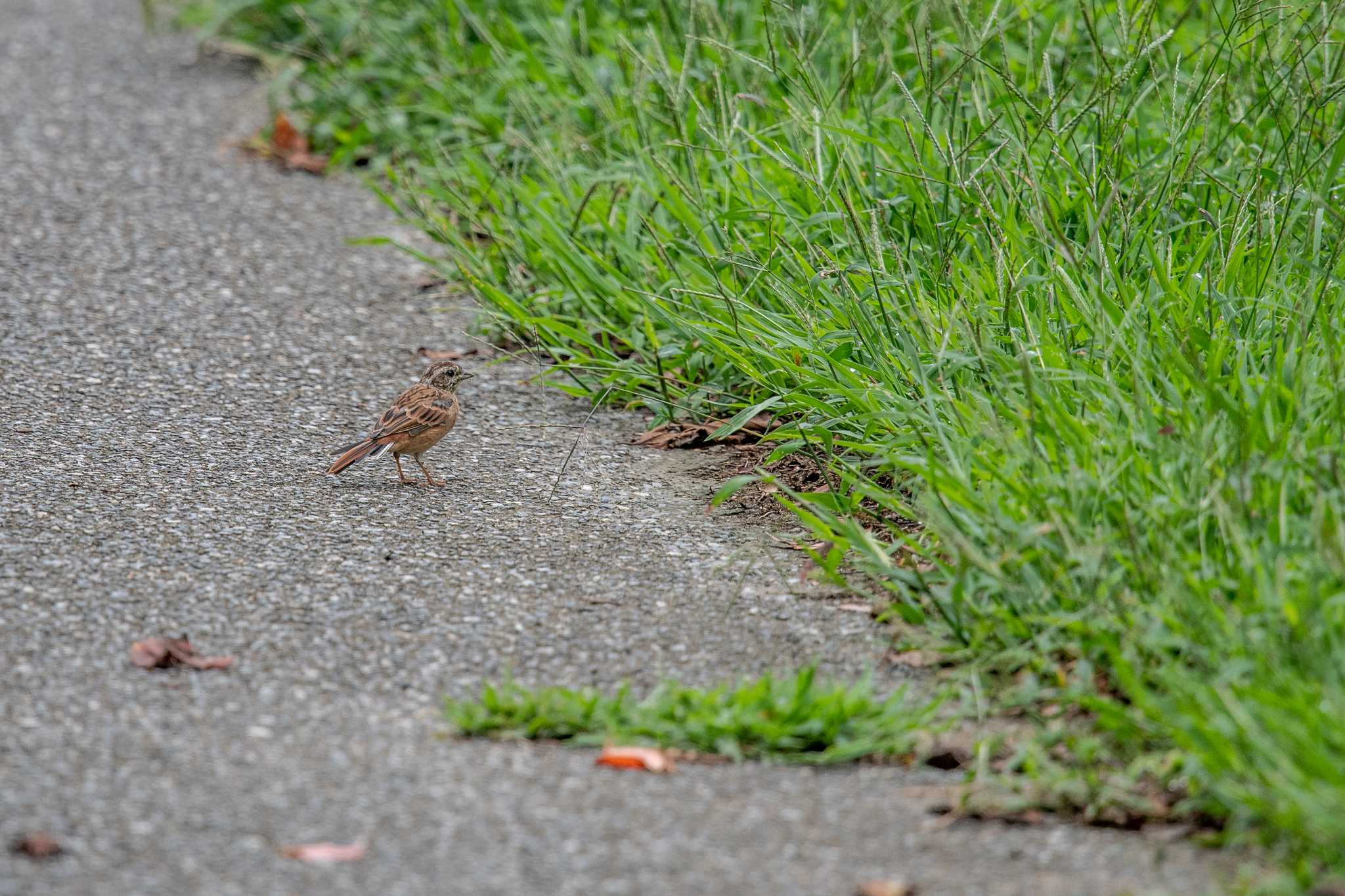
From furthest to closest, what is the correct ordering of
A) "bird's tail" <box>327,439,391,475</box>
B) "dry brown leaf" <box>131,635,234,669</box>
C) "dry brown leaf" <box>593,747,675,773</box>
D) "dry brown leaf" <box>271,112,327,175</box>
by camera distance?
"dry brown leaf" <box>271,112,327,175</box> < "bird's tail" <box>327,439,391,475</box> < "dry brown leaf" <box>131,635,234,669</box> < "dry brown leaf" <box>593,747,675,773</box>

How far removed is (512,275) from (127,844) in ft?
11.7

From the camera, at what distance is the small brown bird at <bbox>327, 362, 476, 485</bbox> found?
16.6 feet

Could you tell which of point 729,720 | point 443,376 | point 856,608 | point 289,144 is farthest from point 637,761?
point 289,144

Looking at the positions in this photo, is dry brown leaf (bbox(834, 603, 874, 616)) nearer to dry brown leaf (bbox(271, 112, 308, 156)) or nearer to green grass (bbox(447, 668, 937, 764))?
green grass (bbox(447, 668, 937, 764))

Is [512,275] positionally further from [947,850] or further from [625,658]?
[947,850]

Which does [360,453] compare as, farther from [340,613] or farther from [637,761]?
[637,761]

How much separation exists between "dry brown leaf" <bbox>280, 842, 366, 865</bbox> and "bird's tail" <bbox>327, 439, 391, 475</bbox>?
217 cm

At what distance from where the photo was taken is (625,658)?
3904mm

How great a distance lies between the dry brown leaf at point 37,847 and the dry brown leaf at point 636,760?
3.75ft

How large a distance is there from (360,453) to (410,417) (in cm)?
21

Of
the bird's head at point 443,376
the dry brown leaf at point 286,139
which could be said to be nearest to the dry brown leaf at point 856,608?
the bird's head at point 443,376

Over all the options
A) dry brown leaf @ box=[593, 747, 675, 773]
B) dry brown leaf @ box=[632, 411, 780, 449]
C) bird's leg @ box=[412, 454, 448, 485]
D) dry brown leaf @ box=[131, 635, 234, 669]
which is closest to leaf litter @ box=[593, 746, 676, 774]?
dry brown leaf @ box=[593, 747, 675, 773]

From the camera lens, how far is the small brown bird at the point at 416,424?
5055mm

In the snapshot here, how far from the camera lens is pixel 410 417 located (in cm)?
511
